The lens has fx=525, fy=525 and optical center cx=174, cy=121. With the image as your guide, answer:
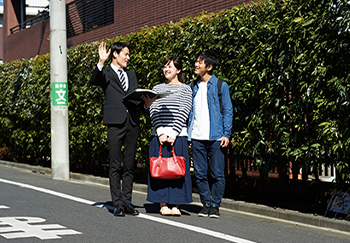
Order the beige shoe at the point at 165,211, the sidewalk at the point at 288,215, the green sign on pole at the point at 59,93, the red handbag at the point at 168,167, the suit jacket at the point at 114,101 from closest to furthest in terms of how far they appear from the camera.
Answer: the sidewalk at the point at 288,215, the red handbag at the point at 168,167, the suit jacket at the point at 114,101, the beige shoe at the point at 165,211, the green sign on pole at the point at 59,93

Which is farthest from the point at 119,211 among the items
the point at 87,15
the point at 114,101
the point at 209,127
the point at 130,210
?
the point at 87,15

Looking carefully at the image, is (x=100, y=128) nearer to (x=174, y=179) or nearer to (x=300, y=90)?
(x=174, y=179)

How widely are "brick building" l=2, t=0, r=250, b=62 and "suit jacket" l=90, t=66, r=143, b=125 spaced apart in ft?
16.8

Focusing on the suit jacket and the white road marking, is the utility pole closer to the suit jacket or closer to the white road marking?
the suit jacket

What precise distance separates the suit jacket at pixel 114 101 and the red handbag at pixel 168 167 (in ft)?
1.94

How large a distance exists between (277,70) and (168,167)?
1.91 m

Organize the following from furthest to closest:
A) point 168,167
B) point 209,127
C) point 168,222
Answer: point 209,127 → point 168,167 → point 168,222

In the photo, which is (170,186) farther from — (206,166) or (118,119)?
(118,119)

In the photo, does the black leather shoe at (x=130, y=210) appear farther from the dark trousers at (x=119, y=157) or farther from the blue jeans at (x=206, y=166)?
the blue jeans at (x=206, y=166)

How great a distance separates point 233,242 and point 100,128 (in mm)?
6034

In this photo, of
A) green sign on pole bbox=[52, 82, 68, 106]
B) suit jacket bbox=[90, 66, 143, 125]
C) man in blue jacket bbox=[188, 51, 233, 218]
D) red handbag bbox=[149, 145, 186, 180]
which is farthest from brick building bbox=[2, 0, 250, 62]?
red handbag bbox=[149, 145, 186, 180]

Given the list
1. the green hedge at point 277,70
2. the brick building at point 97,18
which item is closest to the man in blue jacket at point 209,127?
the green hedge at point 277,70

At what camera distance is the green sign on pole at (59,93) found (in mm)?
10797

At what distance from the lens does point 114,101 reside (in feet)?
21.1
